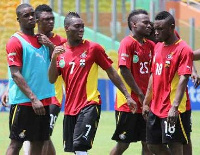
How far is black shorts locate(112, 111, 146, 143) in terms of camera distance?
11.0m

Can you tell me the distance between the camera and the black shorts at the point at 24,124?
998 cm

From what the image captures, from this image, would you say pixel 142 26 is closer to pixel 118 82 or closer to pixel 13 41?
pixel 118 82

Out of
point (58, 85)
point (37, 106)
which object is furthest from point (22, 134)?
point (58, 85)

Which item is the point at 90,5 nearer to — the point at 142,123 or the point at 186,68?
the point at 142,123

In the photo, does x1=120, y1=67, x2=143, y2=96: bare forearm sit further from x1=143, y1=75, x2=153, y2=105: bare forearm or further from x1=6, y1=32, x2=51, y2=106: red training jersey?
x1=6, y1=32, x2=51, y2=106: red training jersey

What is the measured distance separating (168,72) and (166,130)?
0.71m

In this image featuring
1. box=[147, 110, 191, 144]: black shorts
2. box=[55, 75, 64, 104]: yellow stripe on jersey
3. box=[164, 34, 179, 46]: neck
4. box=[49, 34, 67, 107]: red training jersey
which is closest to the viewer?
box=[147, 110, 191, 144]: black shorts

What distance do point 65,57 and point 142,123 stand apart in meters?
1.80

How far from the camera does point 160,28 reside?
31.3 ft

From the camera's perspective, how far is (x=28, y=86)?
386 inches

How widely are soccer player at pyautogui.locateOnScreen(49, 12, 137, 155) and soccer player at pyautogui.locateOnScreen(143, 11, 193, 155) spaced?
686 millimetres

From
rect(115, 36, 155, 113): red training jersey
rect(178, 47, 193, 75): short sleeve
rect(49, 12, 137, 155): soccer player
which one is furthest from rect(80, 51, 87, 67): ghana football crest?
rect(178, 47, 193, 75): short sleeve

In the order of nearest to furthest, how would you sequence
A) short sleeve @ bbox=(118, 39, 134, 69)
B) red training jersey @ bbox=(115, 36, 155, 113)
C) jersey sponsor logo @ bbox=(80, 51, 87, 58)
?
jersey sponsor logo @ bbox=(80, 51, 87, 58) < short sleeve @ bbox=(118, 39, 134, 69) < red training jersey @ bbox=(115, 36, 155, 113)

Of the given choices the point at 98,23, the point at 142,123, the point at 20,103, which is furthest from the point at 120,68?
the point at 98,23
